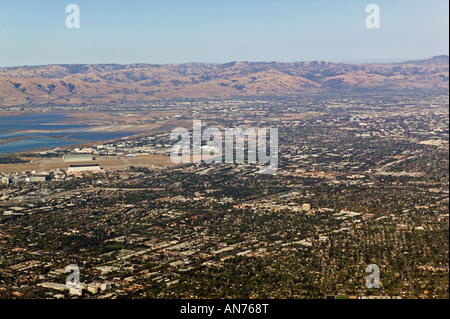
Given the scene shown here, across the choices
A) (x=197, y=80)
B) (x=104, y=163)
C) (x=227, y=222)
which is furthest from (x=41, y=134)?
(x=197, y=80)

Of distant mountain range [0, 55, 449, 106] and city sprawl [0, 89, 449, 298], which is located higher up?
distant mountain range [0, 55, 449, 106]

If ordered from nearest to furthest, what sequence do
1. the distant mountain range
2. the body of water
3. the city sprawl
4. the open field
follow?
the city sprawl
the open field
the body of water
the distant mountain range

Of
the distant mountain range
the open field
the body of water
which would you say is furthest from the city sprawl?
the distant mountain range

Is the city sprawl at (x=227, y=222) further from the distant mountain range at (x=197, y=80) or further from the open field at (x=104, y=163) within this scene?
the distant mountain range at (x=197, y=80)

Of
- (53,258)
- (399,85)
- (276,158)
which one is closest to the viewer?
(53,258)

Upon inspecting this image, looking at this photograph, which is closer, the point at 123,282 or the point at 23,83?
the point at 123,282

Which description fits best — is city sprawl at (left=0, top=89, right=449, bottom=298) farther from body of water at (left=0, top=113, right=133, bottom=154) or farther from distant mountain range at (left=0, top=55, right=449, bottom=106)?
distant mountain range at (left=0, top=55, right=449, bottom=106)
